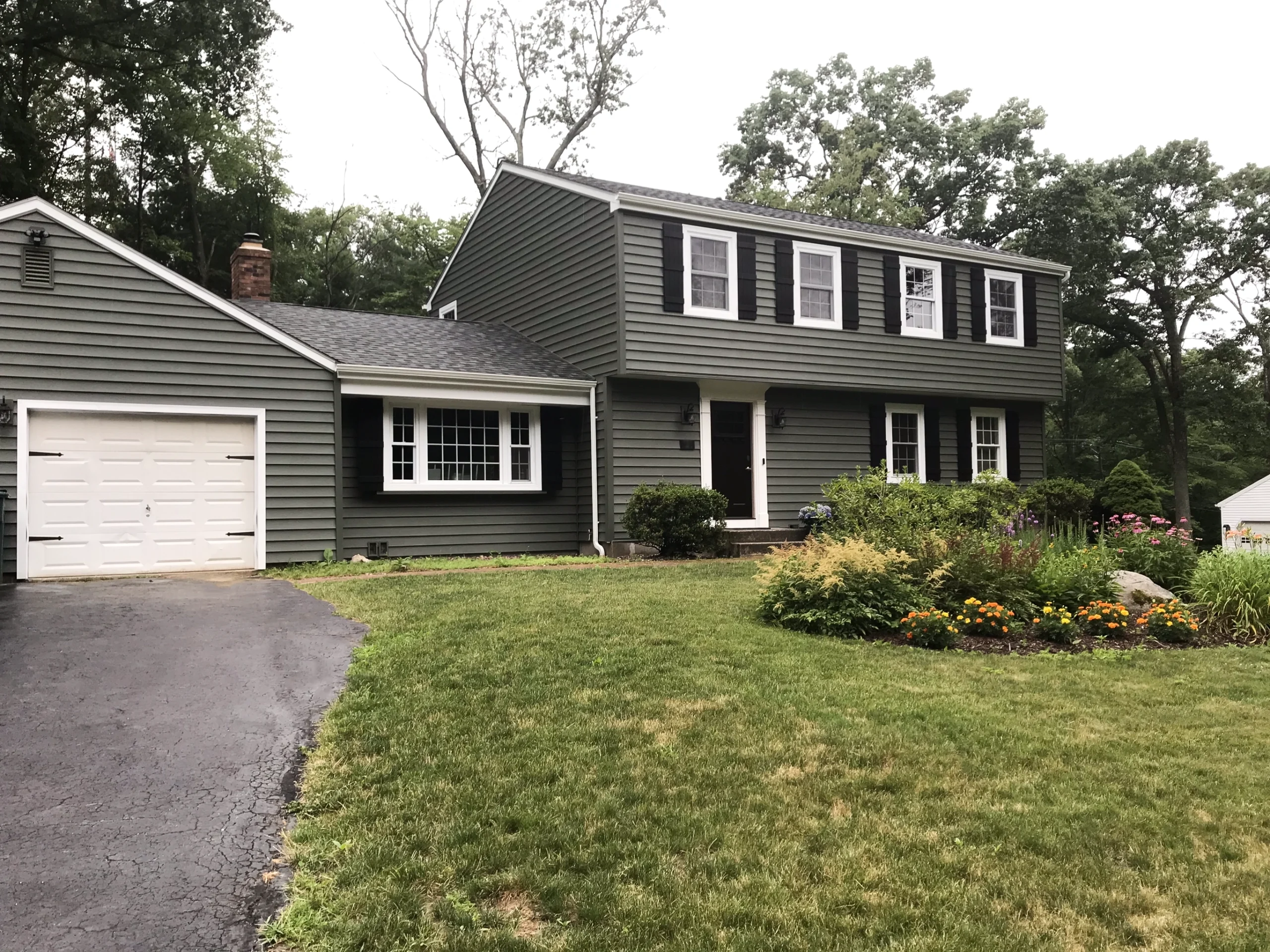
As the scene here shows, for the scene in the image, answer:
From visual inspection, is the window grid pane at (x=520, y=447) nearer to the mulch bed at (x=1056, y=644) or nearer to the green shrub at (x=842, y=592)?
the green shrub at (x=842, y=592)

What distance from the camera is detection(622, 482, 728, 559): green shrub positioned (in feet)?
41.2

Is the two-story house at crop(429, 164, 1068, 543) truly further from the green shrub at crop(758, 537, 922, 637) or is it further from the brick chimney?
the green shrub at crop(758, 537, 922, 637)

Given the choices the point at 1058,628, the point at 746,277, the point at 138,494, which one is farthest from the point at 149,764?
the point at 746,277

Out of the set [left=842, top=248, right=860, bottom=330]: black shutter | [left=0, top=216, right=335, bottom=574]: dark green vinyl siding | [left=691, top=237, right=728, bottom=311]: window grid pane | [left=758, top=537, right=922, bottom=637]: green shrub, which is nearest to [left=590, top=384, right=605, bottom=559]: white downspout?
[left=691, top=237, right=728, bottom=311]: window grid pane

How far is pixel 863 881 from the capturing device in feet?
10.1

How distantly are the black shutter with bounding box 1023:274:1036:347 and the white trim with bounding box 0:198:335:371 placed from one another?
516 inches

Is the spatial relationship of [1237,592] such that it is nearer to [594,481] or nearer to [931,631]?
[931,631]

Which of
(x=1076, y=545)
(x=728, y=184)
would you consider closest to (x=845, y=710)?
(x=1076, y=545)

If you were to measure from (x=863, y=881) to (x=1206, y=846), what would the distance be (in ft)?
4.59

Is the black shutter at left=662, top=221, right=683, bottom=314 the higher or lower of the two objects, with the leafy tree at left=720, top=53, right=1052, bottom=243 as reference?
lower

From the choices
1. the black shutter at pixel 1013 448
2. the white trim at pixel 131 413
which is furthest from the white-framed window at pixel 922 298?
the white trim at pixel 131 413

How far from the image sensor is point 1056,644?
7.02 m

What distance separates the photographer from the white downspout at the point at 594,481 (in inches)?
554

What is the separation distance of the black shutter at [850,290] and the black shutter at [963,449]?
3.29m
